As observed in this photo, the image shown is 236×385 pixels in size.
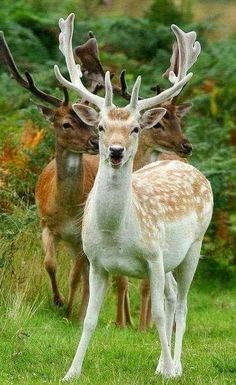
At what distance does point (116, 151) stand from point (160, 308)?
112 centimetres

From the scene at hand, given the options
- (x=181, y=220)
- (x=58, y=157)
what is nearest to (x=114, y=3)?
(x=58, y=157)

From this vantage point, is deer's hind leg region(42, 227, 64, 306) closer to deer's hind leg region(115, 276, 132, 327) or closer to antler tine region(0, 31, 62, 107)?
deer's hind leg region(115, 276, 132, 327)

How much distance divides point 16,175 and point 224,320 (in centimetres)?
244

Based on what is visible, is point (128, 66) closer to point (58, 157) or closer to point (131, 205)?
point (58, 157)

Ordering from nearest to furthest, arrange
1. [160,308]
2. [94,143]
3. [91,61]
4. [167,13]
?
[160,308] < [94,143] < [91,61] < [167,13]

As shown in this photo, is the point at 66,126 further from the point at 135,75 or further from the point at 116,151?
the point at 135,75

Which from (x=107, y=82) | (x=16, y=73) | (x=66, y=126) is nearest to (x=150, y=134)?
(x=66, y=126)

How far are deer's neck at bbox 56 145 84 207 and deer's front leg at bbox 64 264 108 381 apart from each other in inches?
107

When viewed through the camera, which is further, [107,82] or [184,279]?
[184,279]

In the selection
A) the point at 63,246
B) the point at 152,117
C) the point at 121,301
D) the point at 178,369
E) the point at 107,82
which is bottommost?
the point at 63,246

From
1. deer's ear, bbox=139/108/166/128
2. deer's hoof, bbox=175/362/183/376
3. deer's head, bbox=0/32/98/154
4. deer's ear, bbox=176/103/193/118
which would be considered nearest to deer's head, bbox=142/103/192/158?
deer's ear, bbox=176/103/193/118

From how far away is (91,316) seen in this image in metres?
7.61

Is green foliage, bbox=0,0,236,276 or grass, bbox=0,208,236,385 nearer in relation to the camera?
grass, bbox=0,208,236,385

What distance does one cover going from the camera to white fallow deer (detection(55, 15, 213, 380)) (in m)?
7.31
